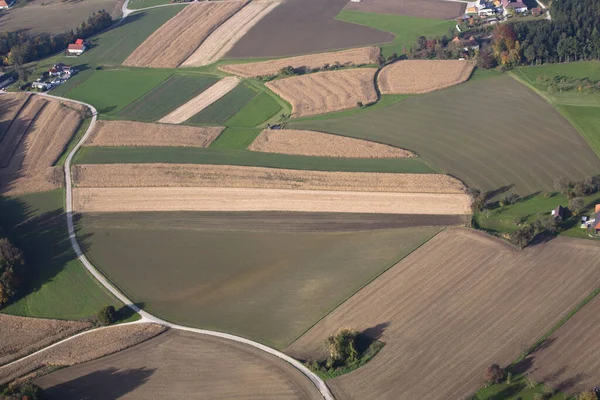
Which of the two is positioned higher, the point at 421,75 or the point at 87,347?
the point at 421,75

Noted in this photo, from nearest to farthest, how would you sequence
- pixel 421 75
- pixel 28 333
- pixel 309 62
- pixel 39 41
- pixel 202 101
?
pixel 28 333
pixel 421 75
pixel 202 101
pixel 309 62
pixel 39 41

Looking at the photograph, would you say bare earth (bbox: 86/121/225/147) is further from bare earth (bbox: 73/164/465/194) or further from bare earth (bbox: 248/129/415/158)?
bare earth (bbox: 248/129/415/158)

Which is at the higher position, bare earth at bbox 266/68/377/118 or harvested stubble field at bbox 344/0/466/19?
harvested stubble field at bbox 344/0/466/19

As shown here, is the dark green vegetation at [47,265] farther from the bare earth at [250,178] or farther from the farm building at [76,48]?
the farm building at [76,48]

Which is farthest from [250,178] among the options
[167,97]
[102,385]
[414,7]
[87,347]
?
[414,7]

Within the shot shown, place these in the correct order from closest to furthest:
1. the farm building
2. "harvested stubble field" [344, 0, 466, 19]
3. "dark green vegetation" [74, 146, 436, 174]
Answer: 1. "dark green vegetation" [74, 146, 436, 174]
2. the farm building
3. "harvested stubble field" [344, 0, 466, 19]

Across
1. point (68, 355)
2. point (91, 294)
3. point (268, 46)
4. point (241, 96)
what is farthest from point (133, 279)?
point (268, 46)

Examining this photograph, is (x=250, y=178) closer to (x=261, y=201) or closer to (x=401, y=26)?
(x=261, y=201)

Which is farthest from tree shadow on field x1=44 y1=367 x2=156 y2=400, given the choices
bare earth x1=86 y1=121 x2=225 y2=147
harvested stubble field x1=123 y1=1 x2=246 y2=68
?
harvested stubble field x1=123 y1=1 x2=246 y2=68
